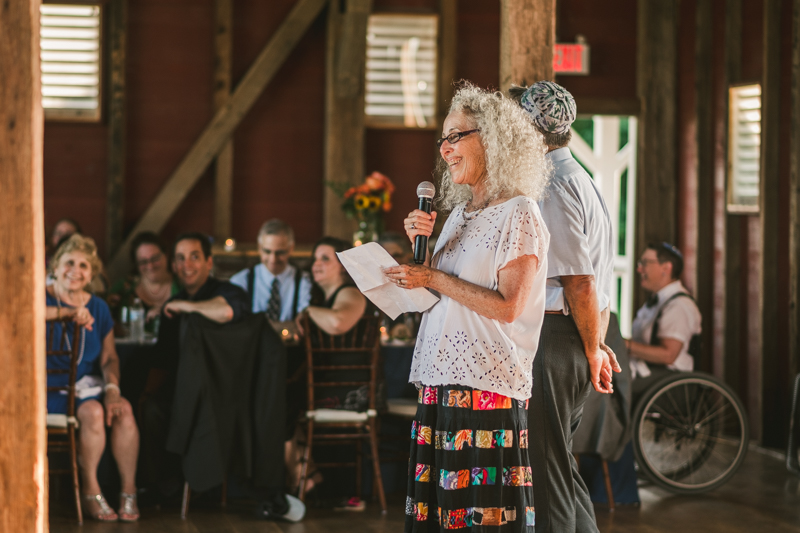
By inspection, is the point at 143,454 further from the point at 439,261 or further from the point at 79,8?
the point at 79,8

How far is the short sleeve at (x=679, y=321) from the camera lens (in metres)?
4.87

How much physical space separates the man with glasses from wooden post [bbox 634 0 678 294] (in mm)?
4874

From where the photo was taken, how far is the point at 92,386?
4219 millimetres

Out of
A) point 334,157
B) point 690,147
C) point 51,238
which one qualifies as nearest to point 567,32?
point 690,147

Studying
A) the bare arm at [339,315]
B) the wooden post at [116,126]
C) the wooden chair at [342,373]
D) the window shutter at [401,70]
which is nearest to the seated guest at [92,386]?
the wooden chair at [342,373]

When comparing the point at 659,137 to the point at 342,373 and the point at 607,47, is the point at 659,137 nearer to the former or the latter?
the point at 607,47

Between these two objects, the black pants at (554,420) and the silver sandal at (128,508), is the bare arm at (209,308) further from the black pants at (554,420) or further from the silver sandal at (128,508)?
the black pants at (554,420)

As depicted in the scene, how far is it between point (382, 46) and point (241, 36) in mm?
1184

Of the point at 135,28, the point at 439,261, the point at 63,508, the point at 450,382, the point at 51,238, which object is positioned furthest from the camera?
the point at 135,28

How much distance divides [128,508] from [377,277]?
2323 mm

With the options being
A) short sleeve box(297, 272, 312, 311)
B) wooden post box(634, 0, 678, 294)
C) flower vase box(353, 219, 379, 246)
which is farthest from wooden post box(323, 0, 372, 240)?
wooden post box(634, 0, 678, 294)

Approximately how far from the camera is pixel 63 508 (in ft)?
14.0

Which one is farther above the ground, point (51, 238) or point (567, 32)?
point (567, 32)

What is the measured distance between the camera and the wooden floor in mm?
3994
